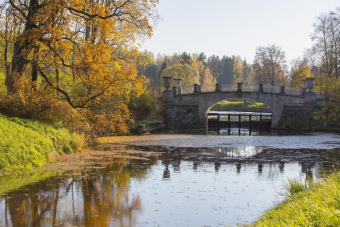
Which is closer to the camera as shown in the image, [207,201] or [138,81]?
[207,201]

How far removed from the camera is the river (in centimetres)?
880

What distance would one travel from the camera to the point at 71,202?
32.6 ft

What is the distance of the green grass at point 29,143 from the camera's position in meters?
13.2

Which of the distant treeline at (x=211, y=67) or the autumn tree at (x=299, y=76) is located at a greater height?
the distant treeline at (x=211, y=67)

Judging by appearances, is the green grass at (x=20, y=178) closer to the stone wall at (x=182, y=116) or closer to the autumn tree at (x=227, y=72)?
the stone wall at (x=182, y=116)

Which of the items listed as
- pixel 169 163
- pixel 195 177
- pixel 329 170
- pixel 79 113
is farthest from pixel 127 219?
pixel 79 113

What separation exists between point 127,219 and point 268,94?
109 feet

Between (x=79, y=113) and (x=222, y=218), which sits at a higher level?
(x=79, y=113)

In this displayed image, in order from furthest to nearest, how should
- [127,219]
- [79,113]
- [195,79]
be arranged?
[195,79] → [79,113] → [127,219]

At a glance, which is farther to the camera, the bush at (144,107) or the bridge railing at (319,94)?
the bridge railing at (319,94)

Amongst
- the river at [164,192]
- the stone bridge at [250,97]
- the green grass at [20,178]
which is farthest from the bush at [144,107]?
the green grass at [20,178]

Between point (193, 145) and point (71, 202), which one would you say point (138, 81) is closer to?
point (193, 145)

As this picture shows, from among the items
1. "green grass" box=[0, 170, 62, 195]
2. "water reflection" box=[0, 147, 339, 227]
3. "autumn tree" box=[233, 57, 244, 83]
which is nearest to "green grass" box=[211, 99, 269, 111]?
"water reflection" box=[0, 147, 339, 227]

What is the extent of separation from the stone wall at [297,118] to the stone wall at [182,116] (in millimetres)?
8392
